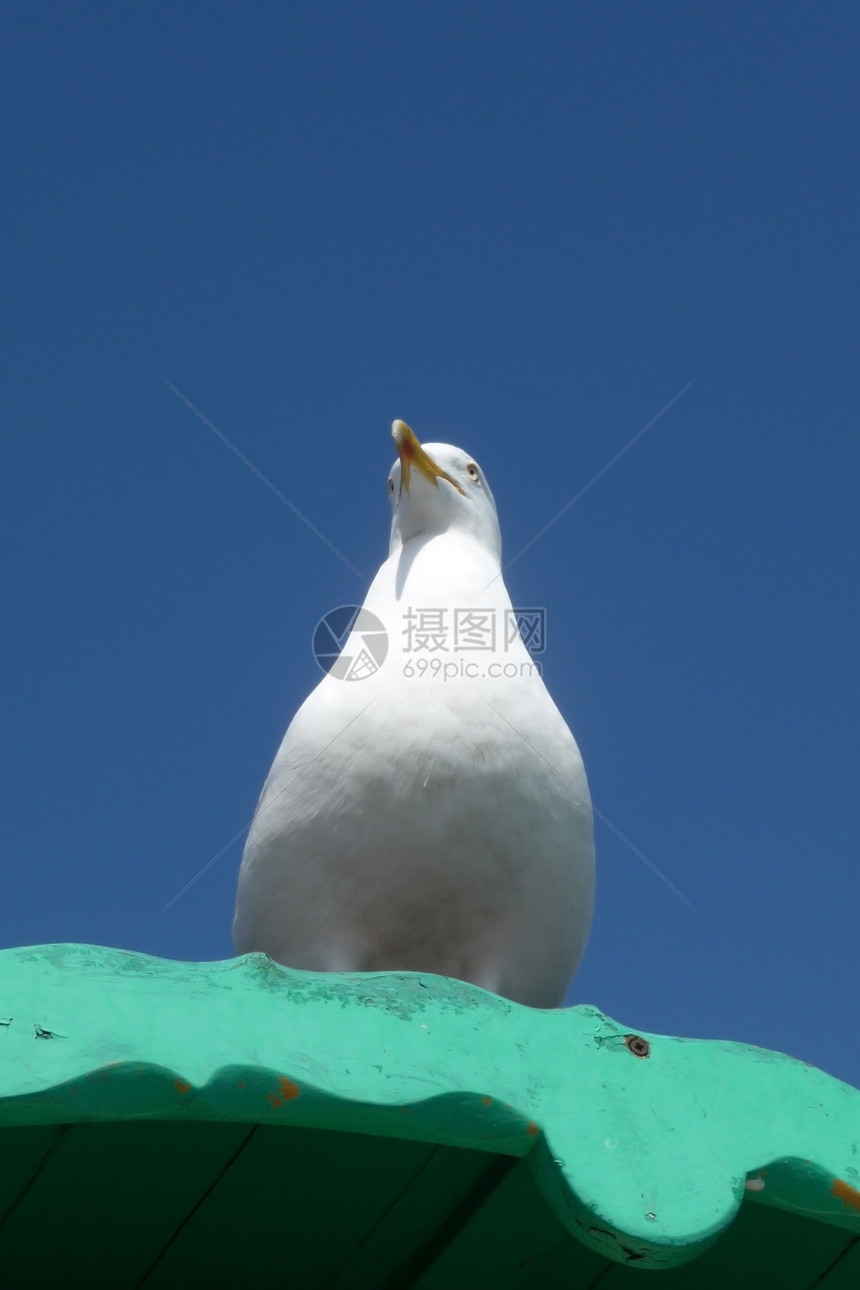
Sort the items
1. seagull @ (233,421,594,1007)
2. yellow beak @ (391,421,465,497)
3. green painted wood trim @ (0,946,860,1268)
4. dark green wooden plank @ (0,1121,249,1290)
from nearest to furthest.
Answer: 1. green painted wood trim @ (0,946,860,1268)
2. dark green wooden plank @ (0,1121,249,1290)
3. seagull @ (233,421,594,1007)
4. yellow beak @ (391,421,465,497)

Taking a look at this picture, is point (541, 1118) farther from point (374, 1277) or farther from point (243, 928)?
point (243, 928)

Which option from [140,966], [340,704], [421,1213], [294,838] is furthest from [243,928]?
[140,966]

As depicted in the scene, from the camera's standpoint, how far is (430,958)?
142 inches

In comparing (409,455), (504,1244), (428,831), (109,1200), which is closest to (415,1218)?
(504,1244)

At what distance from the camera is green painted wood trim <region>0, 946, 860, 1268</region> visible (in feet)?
6.47

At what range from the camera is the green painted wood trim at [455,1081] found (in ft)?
6.47

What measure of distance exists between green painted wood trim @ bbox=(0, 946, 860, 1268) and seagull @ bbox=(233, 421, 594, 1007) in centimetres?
118

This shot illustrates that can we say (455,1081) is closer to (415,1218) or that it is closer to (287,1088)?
(287,1088)

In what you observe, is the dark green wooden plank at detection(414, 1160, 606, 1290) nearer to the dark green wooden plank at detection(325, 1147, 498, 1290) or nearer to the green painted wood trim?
the dark green wooden plank at detection(325, 1147, 498, 1290)

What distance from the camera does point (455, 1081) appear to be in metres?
2.10

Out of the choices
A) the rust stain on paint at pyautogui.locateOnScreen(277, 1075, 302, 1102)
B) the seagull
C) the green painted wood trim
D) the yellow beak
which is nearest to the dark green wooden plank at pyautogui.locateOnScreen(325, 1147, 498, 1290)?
the green painted wood trim

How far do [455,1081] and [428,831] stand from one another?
4.48 ft

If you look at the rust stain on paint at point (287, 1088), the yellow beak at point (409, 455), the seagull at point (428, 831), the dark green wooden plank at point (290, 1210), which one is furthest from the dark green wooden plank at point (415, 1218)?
the yellow beak at point (409, 455)

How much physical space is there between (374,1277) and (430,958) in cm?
96
